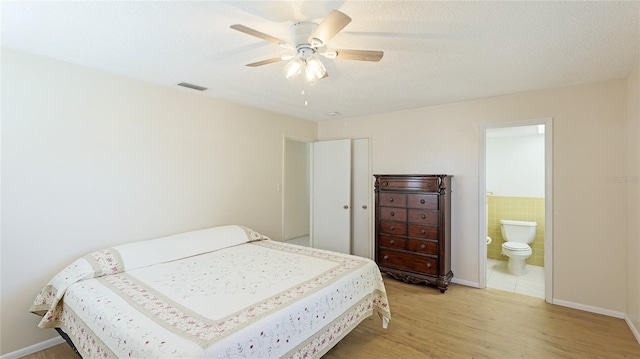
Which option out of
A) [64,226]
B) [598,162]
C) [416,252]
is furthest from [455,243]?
[64,226]

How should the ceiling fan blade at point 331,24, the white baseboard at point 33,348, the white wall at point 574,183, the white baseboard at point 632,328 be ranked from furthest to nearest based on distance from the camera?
the white wall at point 574,183 → the white baseboard at point 632,328 → the white baseboard at point 33,348 → the ceiling fan blade at point 331,24

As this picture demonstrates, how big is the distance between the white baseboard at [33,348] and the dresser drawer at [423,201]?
11.8 feet

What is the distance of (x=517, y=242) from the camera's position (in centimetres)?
434

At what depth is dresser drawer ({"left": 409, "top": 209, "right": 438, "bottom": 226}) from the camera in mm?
3416

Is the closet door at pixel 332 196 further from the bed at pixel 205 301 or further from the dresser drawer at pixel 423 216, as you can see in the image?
the bed at pixel 205 301

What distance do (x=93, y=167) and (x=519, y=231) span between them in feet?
17.5

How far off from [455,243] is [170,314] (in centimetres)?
325

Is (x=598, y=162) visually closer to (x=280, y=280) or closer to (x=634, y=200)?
(x=634, y=200)

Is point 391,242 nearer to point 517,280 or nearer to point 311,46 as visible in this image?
point 517,280

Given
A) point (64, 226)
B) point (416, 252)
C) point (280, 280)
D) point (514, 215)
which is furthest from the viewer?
point (514, 215)

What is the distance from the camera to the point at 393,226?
371cm

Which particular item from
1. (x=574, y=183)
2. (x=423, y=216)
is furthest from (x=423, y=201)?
(x=574, y=183)

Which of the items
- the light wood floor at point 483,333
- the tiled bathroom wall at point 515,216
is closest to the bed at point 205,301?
the light wood floor at point 483,333

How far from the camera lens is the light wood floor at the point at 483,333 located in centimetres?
224
